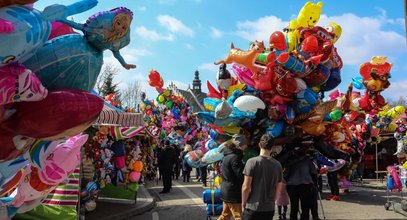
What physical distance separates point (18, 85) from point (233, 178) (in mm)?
4245

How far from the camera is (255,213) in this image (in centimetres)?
528

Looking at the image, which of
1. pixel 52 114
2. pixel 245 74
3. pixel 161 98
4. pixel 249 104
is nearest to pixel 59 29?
pixel 52 114

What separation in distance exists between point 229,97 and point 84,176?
3.74m

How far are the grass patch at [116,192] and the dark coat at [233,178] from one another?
5.83 m

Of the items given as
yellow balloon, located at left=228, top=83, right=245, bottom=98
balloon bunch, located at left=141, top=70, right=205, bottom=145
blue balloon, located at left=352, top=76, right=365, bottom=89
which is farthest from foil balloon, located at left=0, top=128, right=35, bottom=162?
balloon bunch, located at left=141, top=70, right=205, bottom=145

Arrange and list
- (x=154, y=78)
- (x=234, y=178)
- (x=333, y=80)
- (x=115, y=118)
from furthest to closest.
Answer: (x=154, y=78), (x=333, y=80), (x=115, y=118), (x=234, y=178)

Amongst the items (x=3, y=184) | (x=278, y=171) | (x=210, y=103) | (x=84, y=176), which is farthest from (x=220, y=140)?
(x=3, y=184)

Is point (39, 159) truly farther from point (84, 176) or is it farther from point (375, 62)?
point (375, 62)

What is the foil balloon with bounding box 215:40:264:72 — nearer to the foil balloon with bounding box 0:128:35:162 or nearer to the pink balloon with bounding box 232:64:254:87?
the pink balloon with bounding box 232:64:254:87

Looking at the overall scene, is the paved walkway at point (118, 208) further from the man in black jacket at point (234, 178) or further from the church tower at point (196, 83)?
the church tower at point (196, 83)

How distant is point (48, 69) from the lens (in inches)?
131

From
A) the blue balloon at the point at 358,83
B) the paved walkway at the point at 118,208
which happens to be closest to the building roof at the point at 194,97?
the paved walkway at the point at 118,208

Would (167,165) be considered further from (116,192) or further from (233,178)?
(233,178)

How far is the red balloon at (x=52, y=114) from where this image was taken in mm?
3062
